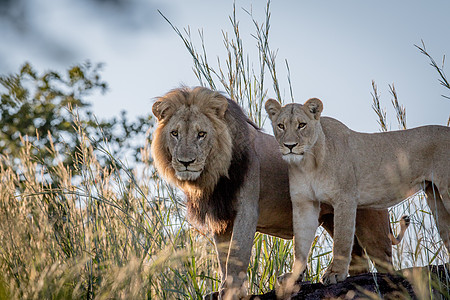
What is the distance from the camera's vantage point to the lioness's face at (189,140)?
3598 mm

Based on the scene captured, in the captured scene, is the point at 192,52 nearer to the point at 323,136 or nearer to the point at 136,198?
the point at 136,198

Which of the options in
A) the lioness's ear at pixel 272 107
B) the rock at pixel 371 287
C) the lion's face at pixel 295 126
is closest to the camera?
the rock at pixel 371 287

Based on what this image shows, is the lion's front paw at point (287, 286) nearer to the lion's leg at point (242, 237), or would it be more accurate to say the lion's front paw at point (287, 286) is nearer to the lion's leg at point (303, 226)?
the lion's leg at point (303, 226)

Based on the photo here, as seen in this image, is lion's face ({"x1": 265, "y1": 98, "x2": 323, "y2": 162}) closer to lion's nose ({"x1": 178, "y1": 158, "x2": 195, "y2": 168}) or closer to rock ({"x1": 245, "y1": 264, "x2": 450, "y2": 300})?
lion's nose ({"x1": 178, "y1": 158, "x2": 195, "y2": 168})

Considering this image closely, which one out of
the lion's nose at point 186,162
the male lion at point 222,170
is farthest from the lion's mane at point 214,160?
the lion's nose at point 186,162

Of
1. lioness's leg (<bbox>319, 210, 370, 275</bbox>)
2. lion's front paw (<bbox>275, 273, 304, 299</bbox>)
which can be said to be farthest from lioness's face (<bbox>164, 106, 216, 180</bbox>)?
lioness's leg (<bbox>319, 210, 370, 275</bbox>)

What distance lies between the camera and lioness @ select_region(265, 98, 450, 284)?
11.6ft

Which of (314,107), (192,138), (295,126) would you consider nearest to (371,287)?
(295,126)

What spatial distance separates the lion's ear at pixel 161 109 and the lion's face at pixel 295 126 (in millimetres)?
686

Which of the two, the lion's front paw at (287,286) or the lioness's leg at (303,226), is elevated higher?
the lioness's leg at (303,226)

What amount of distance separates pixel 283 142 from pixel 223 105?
1.94ft

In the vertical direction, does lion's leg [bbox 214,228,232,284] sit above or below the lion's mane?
below

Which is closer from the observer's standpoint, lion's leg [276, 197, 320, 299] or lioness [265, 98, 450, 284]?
lioness [265, 98, 450, 284]

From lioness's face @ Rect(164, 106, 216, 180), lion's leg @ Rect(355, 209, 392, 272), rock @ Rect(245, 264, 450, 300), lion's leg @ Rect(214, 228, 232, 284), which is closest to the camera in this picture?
rock @ Rect(245, 264, 450, 300)
